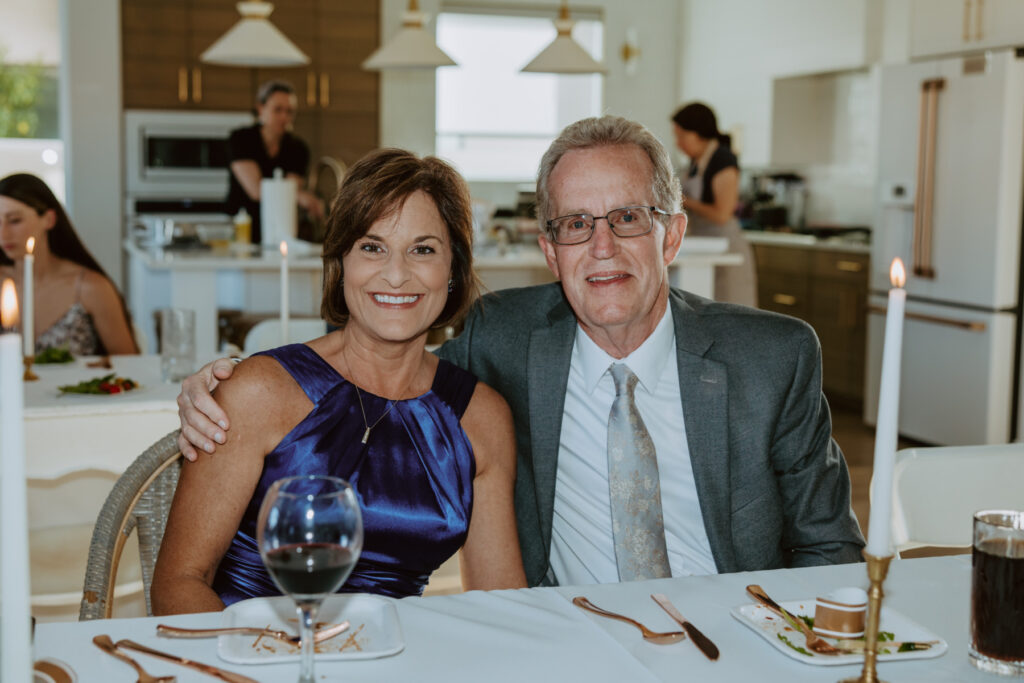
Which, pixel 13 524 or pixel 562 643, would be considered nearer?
pixel 13 524

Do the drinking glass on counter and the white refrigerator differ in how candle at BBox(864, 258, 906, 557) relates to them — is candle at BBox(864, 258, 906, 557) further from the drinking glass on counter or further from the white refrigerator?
the white refrigerator

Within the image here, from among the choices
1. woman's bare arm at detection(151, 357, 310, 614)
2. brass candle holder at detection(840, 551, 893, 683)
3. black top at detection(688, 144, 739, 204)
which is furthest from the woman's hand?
black top at detection(688, 144, 739, 204)

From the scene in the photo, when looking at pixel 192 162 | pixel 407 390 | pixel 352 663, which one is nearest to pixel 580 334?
pixel 407 390

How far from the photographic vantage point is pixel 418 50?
201 inches

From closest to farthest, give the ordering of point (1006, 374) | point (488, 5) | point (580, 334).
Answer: point (580, 334), point (1006, 374), point (488, 5)

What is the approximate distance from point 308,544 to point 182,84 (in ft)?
22.0

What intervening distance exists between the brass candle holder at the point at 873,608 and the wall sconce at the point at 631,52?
769 cm

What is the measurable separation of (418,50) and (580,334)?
3.54 metres

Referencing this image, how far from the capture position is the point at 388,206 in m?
1.67

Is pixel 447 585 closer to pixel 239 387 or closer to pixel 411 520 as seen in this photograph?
pixel 411 520

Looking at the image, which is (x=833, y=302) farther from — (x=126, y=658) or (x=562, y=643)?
(x=126, y=658)

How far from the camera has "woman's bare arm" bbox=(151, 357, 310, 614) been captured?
1.52m

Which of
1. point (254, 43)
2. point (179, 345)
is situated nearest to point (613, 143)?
point (179, 345)

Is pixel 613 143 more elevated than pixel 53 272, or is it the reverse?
pixel 613 143
